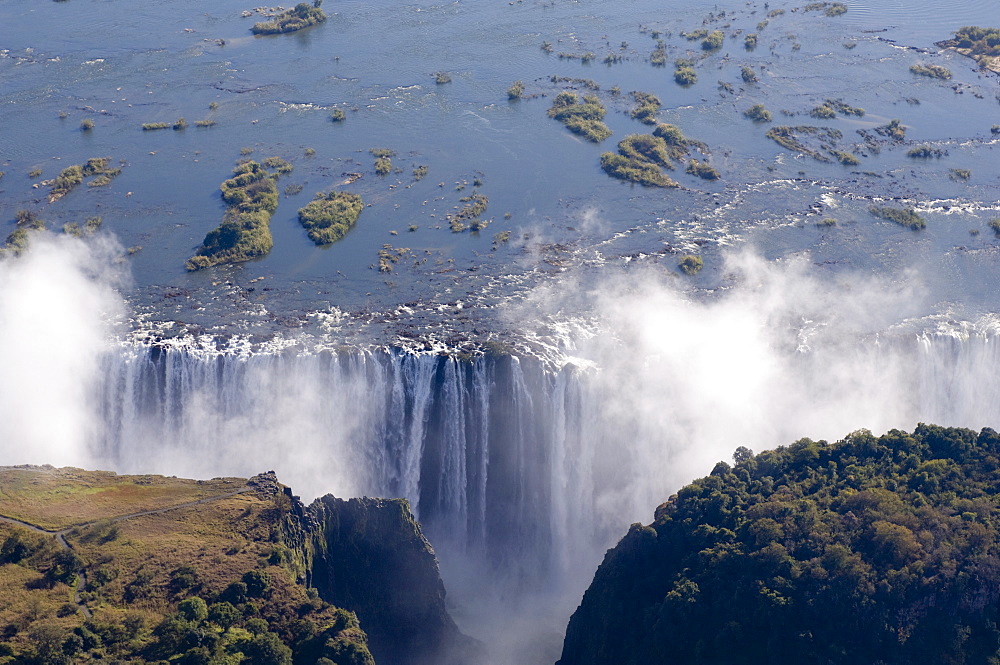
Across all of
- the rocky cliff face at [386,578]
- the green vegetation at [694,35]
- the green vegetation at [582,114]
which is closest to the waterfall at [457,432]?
the rocky cliff face at [386,578]

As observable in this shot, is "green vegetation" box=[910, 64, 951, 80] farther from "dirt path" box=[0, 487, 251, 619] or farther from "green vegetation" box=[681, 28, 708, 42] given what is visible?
"dirt path" box=[0, 487, 251, 619]

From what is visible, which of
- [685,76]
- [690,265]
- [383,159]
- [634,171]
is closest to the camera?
[690,265]

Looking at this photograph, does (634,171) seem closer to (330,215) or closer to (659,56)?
(659,56)

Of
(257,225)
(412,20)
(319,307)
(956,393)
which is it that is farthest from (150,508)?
(412,20)

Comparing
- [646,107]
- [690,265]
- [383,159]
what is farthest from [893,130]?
[383,159]

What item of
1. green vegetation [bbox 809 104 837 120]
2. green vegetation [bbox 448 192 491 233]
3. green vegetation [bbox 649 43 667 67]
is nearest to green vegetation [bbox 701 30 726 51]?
green vegetation [bbox 649 43 667 67]
